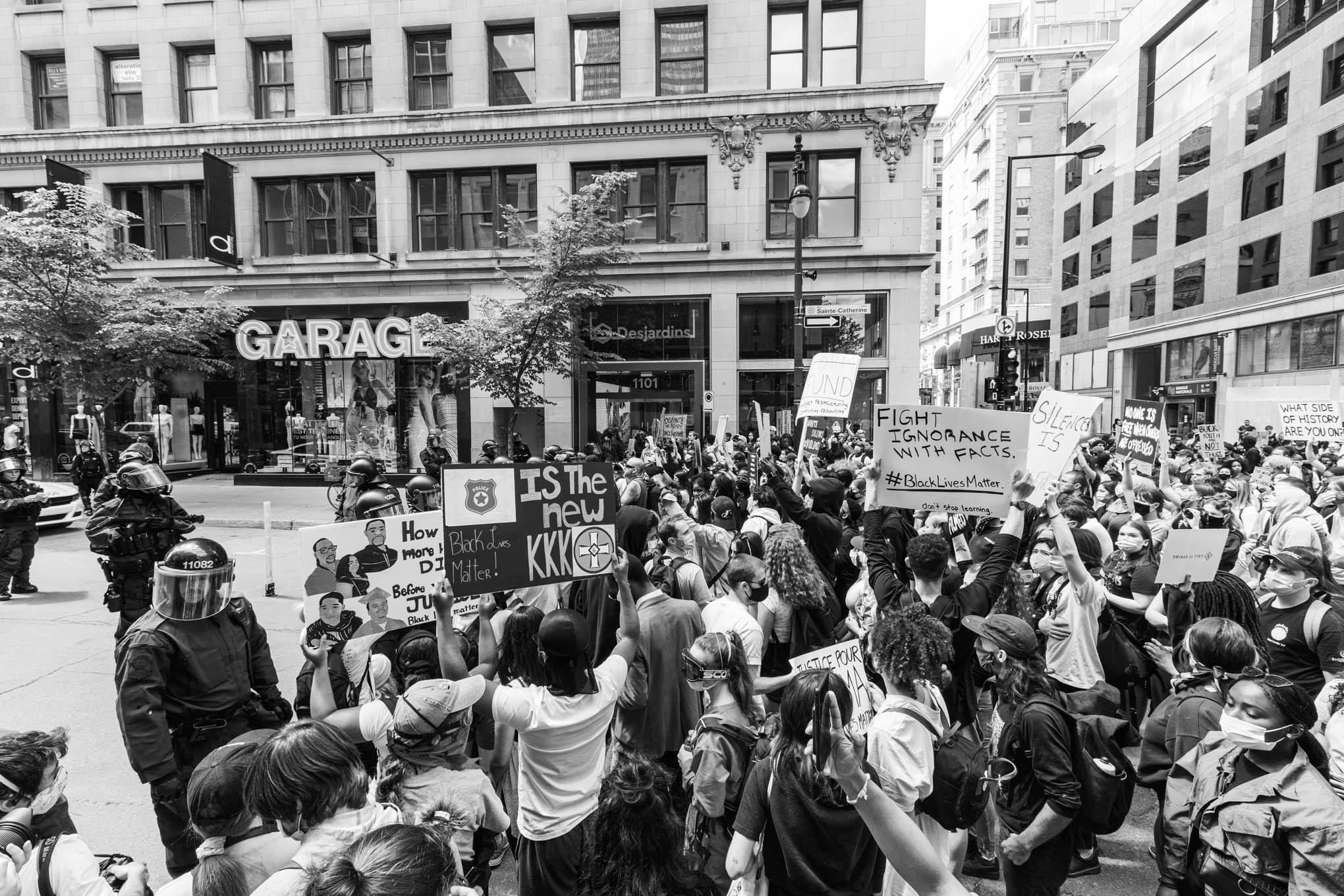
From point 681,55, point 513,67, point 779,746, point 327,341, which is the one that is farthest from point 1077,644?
point 513,67

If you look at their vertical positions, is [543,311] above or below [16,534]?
above

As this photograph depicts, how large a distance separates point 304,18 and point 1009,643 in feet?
89.0

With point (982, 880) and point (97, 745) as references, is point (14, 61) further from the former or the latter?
point (982, 880)

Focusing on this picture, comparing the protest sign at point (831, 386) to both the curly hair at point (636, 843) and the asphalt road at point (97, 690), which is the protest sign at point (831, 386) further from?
the curly hair at point (636, 843)

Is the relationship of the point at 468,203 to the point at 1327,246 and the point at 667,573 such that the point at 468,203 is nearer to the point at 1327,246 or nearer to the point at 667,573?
the point at 667,573

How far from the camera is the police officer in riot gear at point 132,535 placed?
634cm

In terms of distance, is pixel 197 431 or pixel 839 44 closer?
pixel 839 44

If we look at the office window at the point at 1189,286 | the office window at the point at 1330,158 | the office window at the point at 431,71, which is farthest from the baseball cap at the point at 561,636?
the office window at the point at 1189,286

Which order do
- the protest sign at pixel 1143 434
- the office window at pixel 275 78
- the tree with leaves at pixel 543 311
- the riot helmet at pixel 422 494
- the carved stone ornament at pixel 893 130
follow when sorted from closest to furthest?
1. the riot helmet at pixel 422 494
2. the protest sign at pixel 1143 434
3. the tree with leaves at pixel 543 311
4. the carved stone ornament at pixel 893 130
5. the office window at pixel 275 78

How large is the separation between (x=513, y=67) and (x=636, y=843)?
24.4 meters

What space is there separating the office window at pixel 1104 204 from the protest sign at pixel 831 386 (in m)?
44.8

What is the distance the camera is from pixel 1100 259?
147 feet

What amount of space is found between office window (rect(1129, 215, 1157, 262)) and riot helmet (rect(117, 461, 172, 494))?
153 ft

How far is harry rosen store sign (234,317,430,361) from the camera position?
2070cm
